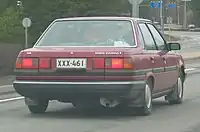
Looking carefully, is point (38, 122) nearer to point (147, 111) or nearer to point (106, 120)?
point (106, 120)

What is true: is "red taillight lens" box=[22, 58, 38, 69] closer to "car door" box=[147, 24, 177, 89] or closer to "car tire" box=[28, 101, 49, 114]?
"car tire" box=[28, 101, 49, 114]

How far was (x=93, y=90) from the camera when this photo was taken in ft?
33.1

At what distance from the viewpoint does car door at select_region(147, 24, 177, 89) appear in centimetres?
1192

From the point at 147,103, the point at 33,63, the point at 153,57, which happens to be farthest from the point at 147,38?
the point at 33,63

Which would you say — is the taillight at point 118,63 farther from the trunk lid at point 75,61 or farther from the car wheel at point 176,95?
the car wheel at point 176,95

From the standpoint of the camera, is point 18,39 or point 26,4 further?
point 26,4

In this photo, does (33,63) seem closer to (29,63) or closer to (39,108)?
(29,63)

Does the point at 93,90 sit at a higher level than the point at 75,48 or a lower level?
lower

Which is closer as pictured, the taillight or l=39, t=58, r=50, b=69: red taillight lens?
the taillight

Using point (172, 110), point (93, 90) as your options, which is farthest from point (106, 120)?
point (172, 110)

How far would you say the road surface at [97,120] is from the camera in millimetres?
9383

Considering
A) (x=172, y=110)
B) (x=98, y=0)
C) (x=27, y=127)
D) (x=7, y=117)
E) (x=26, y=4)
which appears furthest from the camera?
(x=26, y=4)

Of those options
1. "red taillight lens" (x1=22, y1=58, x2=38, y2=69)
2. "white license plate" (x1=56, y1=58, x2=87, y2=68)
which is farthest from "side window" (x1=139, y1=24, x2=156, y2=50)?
"red taillight lens" (x1=22, y1=58, x2=38, y2=69)

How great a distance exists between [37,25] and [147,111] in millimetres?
31497
